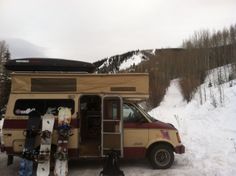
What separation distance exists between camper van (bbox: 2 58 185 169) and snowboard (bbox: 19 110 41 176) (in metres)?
0.30

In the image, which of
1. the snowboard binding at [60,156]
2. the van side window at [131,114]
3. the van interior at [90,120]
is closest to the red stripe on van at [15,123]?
the snowboard binding at [60,156]

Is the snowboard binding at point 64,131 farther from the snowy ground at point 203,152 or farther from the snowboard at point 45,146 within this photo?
the snowy ground at point 203,152

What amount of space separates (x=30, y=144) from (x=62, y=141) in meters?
0.87

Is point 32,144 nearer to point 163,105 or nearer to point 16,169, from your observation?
point 16,169

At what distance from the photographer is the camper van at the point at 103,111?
401 inches

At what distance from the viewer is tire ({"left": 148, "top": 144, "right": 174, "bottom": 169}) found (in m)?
10.3

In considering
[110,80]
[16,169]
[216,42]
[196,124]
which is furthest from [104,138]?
[216,42]

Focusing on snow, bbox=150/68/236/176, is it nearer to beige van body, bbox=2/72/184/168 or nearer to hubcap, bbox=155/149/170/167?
hubcap, bbox=155/149/170/167

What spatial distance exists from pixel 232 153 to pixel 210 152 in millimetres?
700

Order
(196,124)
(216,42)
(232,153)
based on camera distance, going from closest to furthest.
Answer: (232,153) → (196,124) → (216,42)

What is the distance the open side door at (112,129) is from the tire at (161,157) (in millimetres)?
939

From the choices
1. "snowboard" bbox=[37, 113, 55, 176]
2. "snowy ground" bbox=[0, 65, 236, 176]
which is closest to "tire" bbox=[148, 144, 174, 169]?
"snowy ground" bbox=[0, 65, 236, 176]

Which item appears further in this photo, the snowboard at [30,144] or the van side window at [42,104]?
the van side window at [42,104]

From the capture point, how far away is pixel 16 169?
10516 millimetres
